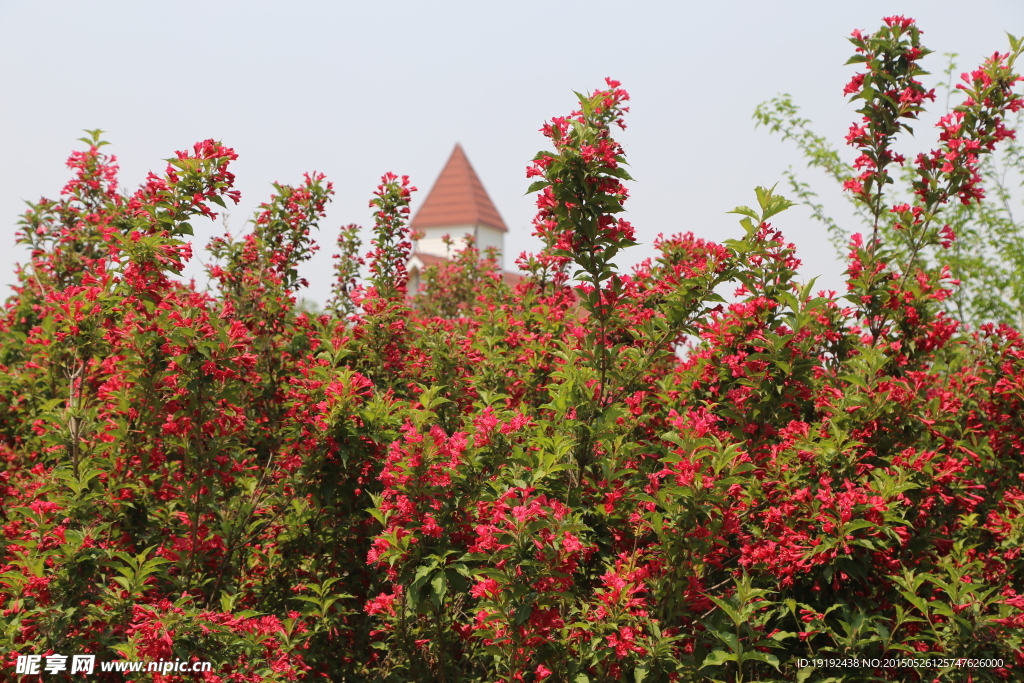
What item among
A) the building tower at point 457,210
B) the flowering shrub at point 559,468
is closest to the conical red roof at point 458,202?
the building tower at point 457,210

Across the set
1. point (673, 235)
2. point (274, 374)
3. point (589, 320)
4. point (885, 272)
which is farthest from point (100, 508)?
point (885, 272)

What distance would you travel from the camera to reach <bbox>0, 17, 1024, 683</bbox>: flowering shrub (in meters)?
4.22

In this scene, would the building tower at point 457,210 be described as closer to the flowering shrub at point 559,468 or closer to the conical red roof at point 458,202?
the conical red roof at point 458,202

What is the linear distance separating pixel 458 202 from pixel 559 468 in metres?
58.9

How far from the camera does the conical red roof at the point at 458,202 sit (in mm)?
60938

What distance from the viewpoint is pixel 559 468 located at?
4145 millimetres

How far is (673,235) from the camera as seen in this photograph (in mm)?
6574

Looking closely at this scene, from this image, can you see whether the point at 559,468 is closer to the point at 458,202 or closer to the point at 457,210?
the point at 457,210

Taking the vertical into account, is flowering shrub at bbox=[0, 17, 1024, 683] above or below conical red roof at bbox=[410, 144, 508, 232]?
below

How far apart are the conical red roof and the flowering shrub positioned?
177ft

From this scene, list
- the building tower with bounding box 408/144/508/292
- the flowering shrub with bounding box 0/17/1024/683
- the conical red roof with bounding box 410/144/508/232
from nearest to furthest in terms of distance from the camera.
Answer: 1. the flowering shrub with bounding box 0/17/1024/683
2. the building tower with bounding box 408/144/508/292
3. the conical red roof with bounding box 410/144/508/232

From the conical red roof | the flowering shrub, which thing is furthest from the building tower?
the flowering shrub

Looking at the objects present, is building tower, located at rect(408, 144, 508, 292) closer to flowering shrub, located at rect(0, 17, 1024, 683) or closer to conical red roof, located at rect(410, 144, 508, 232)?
conical red roof, located at rect(410, 144, 508, 232)

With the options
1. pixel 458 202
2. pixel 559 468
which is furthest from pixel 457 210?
pixel 559 468
